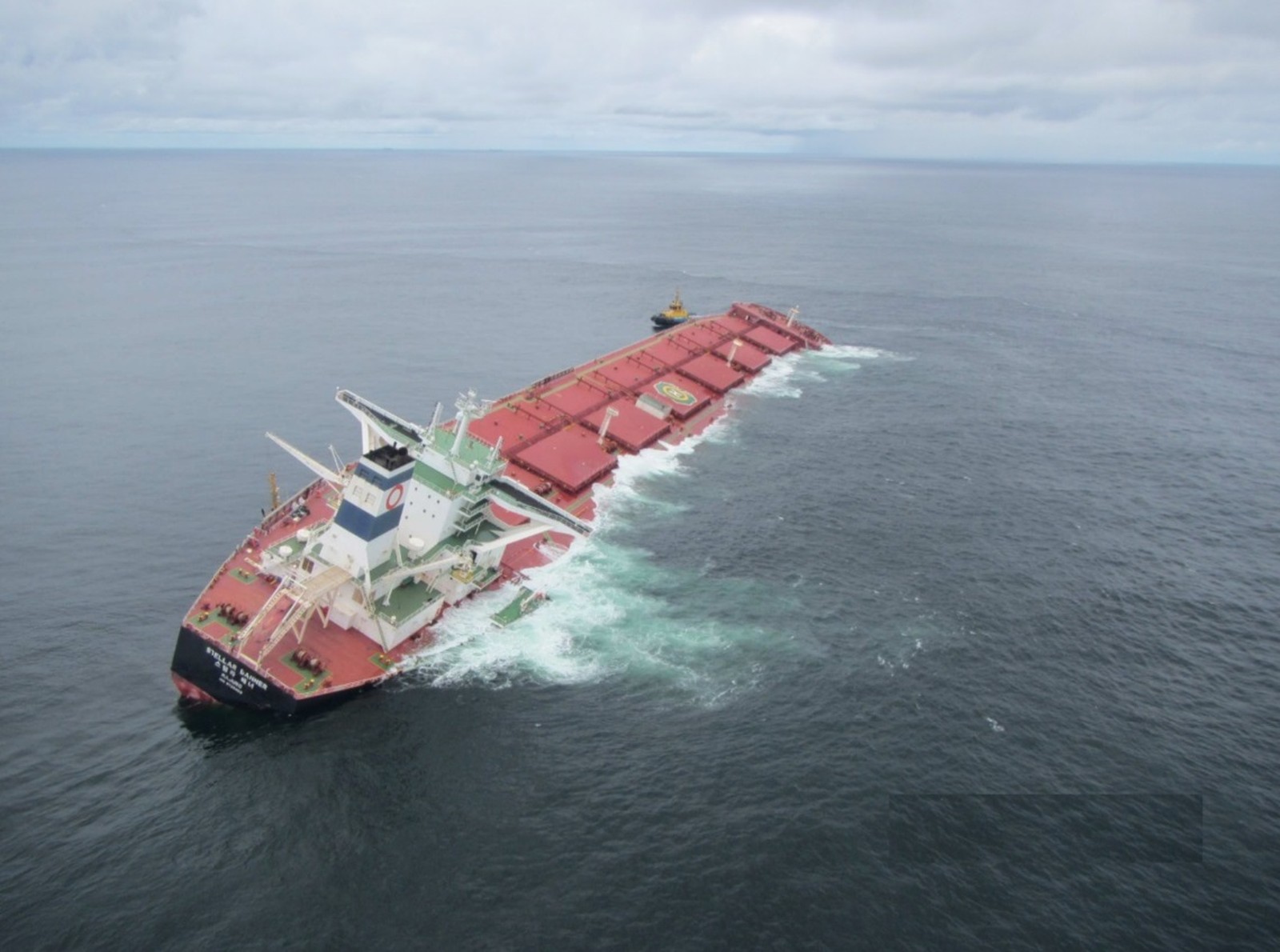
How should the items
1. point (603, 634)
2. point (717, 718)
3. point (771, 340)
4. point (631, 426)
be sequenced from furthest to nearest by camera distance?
point (771, 340)
point (631, 426)
point (603, 634)
point (717, 718)

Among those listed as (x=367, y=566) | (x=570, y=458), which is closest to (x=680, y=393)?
(x=570, y=458)

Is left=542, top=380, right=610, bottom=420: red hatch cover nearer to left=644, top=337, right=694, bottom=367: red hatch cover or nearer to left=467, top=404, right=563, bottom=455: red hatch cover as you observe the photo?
left=467, top=404, right=563, bottom=455: red hatch cover

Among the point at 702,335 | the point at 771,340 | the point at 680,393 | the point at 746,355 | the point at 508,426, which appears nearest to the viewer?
the point at 508,426

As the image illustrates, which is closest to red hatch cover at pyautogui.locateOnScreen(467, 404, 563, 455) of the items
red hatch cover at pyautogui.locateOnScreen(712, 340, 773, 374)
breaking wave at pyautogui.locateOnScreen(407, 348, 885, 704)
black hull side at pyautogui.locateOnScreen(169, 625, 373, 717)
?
breaking wave at pyautogui.locateOnScreen(407, 348, 885, 704)

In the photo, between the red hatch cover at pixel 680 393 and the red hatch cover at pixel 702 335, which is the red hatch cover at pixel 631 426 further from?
the red hatch cover at pixel 702 335

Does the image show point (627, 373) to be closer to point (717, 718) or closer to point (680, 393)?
point (680, 393)

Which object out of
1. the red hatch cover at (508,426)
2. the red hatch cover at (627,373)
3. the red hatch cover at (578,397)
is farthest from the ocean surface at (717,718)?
the red hatch cover at (627,373)
